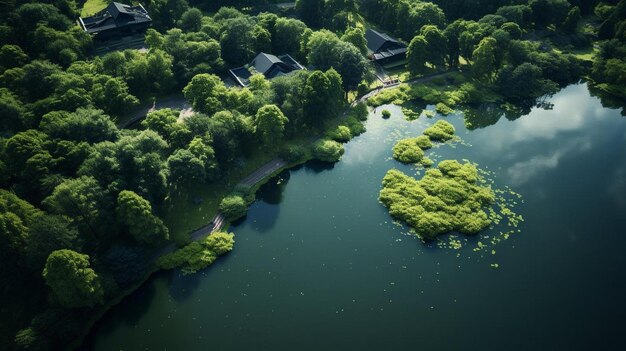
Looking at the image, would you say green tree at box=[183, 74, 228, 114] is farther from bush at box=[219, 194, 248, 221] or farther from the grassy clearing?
bush at box=[219, 194, 248, 221]

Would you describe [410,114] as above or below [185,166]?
below

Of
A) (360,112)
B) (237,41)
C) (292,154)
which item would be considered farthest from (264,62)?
(292,154)

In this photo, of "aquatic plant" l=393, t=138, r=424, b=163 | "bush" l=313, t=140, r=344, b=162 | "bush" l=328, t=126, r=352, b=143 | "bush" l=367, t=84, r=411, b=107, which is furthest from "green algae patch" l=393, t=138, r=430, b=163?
"bush" l=367, t=84, r=411, b=107

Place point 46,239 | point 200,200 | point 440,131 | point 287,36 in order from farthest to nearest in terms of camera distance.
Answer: point 287,36, point 440,131, point 200,200, point 46,239

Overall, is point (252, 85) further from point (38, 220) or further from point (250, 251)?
point (38, 220)

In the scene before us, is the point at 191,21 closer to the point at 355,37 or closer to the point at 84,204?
the point at 355,37

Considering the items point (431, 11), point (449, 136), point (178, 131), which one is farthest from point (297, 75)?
point (431, 11)

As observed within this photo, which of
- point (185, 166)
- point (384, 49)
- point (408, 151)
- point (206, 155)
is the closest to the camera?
point (185, 166)
